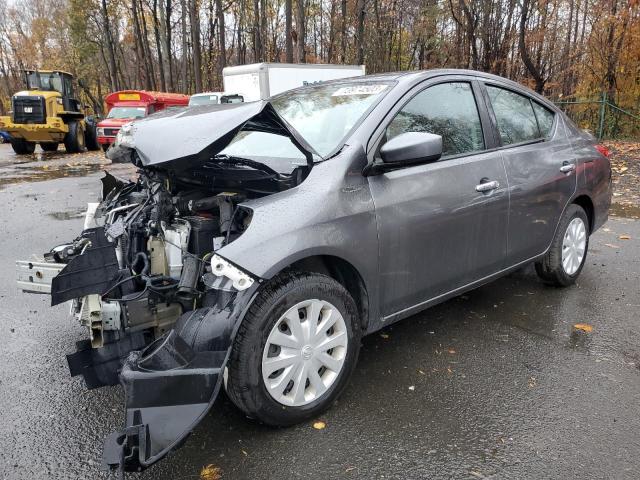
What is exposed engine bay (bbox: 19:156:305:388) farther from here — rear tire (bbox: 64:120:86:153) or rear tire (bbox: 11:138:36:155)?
rear tire (bbox: 11:138:36:155)

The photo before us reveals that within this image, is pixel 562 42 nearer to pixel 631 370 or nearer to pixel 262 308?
pixel 631 370

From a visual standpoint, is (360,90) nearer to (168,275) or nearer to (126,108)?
(168,275)

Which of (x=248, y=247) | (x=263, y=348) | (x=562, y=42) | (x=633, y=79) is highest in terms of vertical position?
(x=562, y=42)

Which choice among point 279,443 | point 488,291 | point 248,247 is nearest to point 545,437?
point 279,443

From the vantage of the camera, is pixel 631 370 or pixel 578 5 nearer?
pixel 631 370

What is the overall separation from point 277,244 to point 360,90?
1.41m

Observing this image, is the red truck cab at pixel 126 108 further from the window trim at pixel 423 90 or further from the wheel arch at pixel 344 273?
the wheel arch at pixel 344 273

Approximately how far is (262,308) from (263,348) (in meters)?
0.19

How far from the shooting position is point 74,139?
2011 centimetres

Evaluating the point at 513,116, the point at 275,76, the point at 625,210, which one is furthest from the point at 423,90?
the point at 275,76

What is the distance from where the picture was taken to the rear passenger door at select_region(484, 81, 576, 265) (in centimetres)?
359

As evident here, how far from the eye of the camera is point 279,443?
242cm

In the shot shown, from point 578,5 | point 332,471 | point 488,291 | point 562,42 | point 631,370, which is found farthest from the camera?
point 562,42

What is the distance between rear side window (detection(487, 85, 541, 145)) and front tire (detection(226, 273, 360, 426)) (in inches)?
75.6
